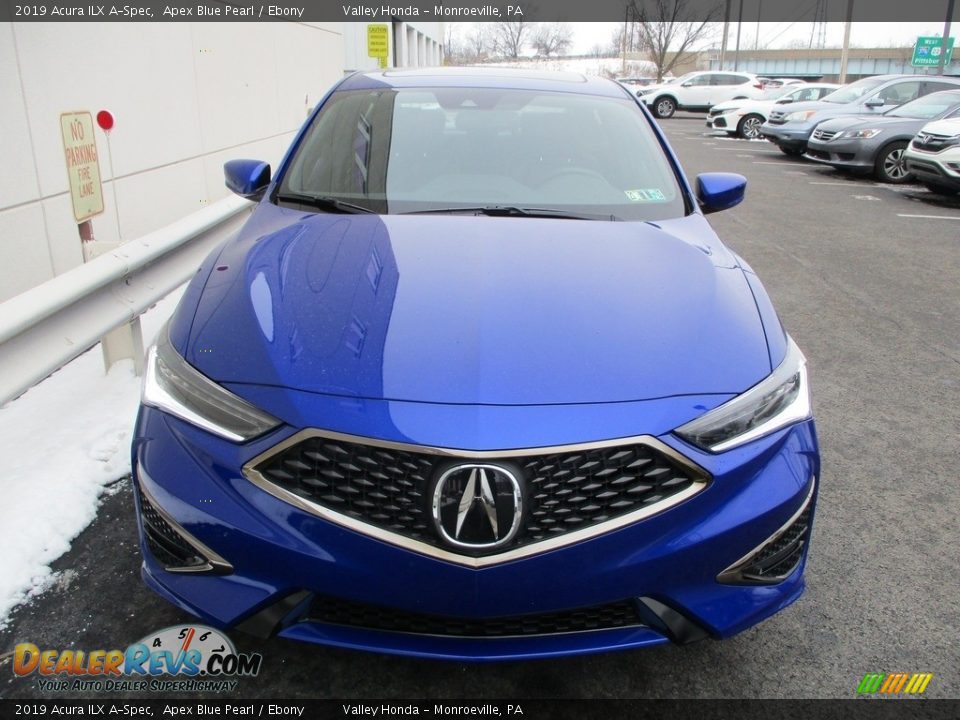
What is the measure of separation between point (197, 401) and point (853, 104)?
16.5 metres

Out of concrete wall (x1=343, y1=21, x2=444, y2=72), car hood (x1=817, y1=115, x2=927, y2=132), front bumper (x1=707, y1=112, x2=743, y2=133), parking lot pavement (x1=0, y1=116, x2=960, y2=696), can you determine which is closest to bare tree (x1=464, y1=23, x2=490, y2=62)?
concrete wall (x1=343, y1=21, x2=444, y2=72)

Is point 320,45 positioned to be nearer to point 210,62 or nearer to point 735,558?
point 210,62

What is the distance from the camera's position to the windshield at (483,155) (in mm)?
3104

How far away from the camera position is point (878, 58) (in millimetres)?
83688

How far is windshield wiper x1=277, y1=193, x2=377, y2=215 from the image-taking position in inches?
116

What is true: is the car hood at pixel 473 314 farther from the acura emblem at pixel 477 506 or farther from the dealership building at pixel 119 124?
the dealership building at pixel 119 124

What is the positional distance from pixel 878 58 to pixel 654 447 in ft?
320

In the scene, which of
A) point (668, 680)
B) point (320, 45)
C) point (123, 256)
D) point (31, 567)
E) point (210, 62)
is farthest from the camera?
point (320, 45)

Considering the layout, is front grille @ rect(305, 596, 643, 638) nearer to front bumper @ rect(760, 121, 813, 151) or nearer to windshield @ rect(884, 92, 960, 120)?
windshield @ rect(884, 92, 960, 120)

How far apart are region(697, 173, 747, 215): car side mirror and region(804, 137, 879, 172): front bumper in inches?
440

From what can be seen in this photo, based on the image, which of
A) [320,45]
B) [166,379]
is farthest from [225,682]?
[320,45]

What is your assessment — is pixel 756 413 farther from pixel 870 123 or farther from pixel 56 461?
pixel 870 123

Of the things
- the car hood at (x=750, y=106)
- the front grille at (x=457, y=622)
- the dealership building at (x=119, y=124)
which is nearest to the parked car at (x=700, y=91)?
the car hood at (x=750, y=106)

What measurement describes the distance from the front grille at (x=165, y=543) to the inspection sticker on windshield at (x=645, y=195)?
2.11 metres
